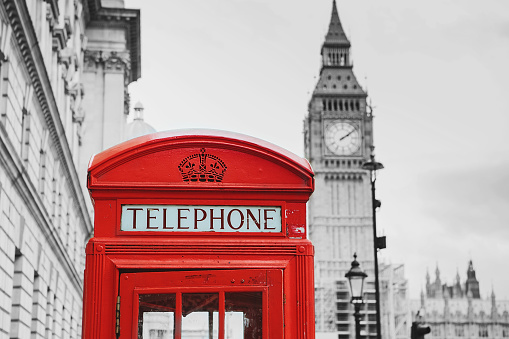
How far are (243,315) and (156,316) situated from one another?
1.47 feet

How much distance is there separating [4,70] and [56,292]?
915cm

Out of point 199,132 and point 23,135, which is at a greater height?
point 23,135

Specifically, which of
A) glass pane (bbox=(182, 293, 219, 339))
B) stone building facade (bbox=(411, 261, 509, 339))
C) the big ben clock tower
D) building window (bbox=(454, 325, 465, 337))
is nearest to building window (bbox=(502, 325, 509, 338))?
stone building facade (bbox=(411, 261, 509, 339))

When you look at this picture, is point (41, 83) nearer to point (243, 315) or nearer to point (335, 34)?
point (243, 315)

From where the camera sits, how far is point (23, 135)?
1902 cm

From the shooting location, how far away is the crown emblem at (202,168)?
4859 millimetres

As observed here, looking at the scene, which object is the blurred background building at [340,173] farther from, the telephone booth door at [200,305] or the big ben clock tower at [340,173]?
the telephone booth door at [200,305]

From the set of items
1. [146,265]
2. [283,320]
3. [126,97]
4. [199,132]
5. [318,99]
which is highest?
[318,99]

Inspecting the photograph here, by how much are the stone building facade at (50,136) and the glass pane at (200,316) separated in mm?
11032

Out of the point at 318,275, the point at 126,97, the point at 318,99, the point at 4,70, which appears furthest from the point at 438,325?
the point at 4,70

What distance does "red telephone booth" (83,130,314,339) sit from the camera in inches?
180

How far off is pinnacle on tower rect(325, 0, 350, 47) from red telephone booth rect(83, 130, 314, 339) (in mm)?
125375

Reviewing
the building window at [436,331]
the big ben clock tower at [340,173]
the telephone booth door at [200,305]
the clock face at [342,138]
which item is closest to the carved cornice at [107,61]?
the telephone booth door at [200,305]

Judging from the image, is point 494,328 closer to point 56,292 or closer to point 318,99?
point 318,99
